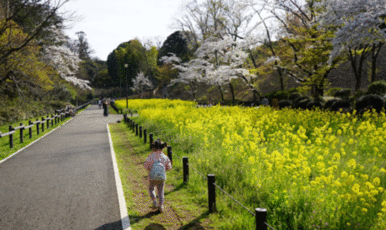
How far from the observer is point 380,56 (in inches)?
1510

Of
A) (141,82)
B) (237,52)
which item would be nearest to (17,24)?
(237,52)

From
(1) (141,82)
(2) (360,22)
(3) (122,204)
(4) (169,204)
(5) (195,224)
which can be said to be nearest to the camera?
(5) (195,224)

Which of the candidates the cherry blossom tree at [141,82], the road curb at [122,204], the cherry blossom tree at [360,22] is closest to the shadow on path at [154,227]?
the road curb at [122,204]

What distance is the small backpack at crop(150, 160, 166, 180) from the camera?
5195mm

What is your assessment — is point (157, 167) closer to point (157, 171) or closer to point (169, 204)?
point (157, 171)

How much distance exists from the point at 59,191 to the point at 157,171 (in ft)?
9.55

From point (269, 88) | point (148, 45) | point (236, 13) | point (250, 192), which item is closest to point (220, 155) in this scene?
point (250, 192)

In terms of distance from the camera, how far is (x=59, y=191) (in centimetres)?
657

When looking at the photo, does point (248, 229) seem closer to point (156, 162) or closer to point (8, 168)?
point (156, 162)

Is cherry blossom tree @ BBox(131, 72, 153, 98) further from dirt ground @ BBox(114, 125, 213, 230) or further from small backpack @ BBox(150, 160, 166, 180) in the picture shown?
small backpack @ BBox(150, 160, 166, 180)

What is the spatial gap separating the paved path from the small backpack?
0.98 metres

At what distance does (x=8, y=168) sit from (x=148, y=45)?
212 ft

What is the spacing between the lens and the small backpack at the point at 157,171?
5195 mm

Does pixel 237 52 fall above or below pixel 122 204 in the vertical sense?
above
